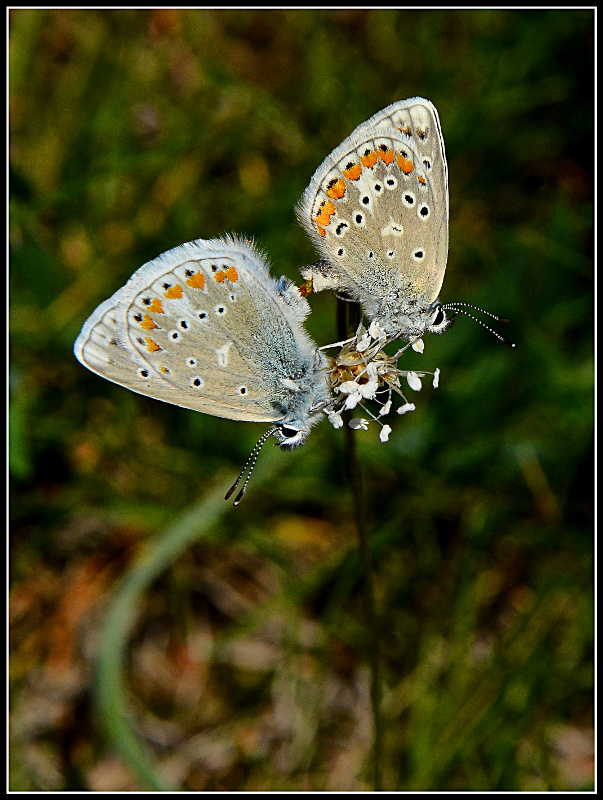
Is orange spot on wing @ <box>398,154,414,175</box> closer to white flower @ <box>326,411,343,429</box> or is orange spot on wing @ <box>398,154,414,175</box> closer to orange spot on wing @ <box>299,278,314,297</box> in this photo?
orange spot on wing @ <box>299,278,314,297</box>

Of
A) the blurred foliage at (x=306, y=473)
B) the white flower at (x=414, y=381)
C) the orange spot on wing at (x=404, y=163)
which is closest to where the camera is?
the white flower at (x=414, y=381)

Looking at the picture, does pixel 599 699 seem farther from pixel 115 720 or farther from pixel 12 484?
pixel 12 484

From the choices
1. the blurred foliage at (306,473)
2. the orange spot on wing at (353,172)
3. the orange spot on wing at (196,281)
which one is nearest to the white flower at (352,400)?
the orange spot on wing at (196,281)

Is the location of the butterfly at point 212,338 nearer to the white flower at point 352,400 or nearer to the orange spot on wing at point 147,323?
the orange spot on wing at point 147,323

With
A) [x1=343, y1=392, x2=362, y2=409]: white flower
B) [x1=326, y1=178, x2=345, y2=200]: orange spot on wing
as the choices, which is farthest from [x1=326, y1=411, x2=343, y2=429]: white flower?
[x1=326, y1=178, x2=345, y2=200]: orange spot on wing

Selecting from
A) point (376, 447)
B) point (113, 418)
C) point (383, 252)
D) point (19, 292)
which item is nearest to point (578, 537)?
point (376, 447)

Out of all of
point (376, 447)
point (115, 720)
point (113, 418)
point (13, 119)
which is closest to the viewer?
point (115, 720)
